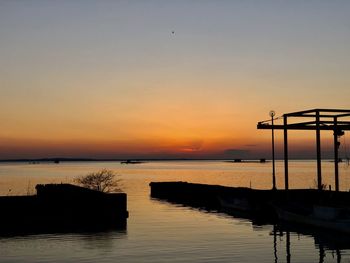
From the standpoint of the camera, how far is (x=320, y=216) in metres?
40.1

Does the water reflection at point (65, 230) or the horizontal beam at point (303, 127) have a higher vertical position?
the horizontal beam at point (303, 127)

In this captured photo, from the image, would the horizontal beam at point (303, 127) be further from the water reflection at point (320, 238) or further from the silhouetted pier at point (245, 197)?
the water reflection at point (320, 238)

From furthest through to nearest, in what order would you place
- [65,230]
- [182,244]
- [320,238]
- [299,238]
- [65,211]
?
[65,211] < [65,230] < [299,238] < [320,238] < [182,244]

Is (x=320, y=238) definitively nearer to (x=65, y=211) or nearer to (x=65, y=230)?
(x=65, y=230)

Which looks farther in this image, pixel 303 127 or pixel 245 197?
pixel 245 197

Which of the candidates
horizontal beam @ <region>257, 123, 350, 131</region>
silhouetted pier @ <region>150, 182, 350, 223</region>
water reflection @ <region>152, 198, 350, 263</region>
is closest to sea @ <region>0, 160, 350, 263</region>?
water reflection @ <region>152, 198, 350, 263</region>

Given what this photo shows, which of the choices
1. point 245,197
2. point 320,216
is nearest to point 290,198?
point 245,197

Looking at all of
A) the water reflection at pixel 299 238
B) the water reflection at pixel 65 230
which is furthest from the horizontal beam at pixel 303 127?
the water reflection at pixel 65 230

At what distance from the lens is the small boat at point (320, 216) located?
37.8 meters

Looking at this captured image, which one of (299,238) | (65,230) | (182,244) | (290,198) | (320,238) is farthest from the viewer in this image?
(290,198)

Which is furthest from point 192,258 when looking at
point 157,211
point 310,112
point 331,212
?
point 157,211

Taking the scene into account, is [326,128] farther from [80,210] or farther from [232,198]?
[80,210]

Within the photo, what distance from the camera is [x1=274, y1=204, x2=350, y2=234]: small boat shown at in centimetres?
3781

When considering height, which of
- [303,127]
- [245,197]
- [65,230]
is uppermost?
[303,127]
